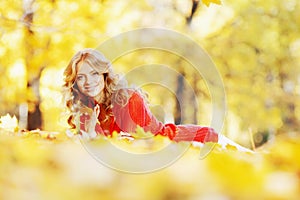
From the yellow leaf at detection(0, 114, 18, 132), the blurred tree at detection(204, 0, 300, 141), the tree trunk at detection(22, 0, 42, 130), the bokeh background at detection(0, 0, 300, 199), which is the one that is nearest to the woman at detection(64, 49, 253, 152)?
the bokeh background at detection(0, 0, 300, 199)

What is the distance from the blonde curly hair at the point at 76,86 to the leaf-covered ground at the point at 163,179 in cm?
128

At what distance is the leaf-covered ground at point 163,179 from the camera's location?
0.28m

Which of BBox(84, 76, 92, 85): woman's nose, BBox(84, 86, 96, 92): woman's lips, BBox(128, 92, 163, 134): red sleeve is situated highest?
BBox(84, 76, 92, 85): woman's nose

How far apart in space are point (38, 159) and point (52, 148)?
0.03m

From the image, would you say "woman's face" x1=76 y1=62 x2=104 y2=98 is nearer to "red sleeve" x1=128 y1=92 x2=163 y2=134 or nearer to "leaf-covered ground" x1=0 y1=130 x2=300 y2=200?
"red sleeve" x1=128 y1=92 x2=163 y2=134

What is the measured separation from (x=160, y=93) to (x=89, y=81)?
17.8 feet

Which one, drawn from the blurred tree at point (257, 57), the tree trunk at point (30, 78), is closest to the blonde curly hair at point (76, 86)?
the tree trunk at point (30, 78)

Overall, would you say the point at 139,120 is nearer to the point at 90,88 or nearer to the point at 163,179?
the point at 90,88

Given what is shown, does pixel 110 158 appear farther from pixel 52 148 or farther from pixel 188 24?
pixel 188 24

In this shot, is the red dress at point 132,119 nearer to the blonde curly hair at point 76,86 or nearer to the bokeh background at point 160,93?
the blonde curly hair at point 76,86

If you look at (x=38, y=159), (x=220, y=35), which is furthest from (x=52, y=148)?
(x=220, y=35)

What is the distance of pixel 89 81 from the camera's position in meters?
1.63

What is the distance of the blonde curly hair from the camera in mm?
1613

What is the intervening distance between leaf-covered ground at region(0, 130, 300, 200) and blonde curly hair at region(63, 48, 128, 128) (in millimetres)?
1280
